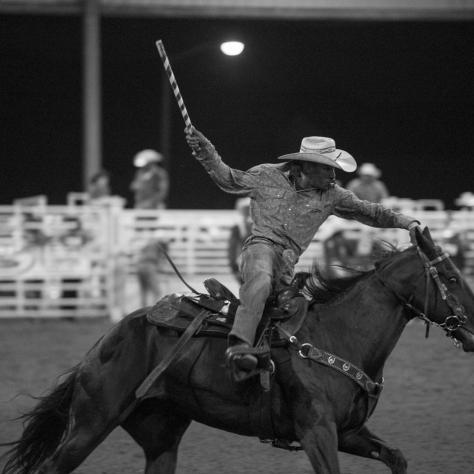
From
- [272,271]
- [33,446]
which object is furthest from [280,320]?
[33,446]

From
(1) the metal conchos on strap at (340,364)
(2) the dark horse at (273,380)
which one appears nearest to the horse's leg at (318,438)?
(2) the dark horse at (273,380)

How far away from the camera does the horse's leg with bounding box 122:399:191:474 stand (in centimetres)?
436

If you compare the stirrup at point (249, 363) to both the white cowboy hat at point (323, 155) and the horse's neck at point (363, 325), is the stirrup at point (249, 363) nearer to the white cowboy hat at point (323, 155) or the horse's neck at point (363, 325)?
the horse's neck at point (363, 325)

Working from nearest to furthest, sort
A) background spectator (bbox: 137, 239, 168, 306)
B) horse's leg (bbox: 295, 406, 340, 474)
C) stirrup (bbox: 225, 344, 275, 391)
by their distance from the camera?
1. horse's leg (bbox: 295, 406, 340, 474)
2. stirrup (bbox: 225, 344, 275, 391)
3. background spectator (bbox: 137, 239, 168, 306)

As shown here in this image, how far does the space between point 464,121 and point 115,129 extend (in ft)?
36.1

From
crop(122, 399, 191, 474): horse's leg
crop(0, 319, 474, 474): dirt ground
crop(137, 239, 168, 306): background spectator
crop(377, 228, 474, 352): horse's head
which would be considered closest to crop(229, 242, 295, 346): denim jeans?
crop(377, 228, 474, 352): horse's head

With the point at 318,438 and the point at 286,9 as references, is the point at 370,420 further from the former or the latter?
the point at 286,9

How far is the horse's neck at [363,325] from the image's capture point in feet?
13.6

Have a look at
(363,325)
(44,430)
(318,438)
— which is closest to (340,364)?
(363,325)

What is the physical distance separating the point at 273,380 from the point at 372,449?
0.58 m

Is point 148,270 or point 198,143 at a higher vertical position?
point 198,143

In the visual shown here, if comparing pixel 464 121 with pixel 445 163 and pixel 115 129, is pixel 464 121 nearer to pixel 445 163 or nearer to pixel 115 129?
pixel 445 163

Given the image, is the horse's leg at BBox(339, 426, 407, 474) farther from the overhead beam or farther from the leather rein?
the overhead beam

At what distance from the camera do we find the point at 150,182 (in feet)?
38.6
